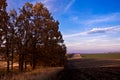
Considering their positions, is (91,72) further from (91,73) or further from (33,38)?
(33,38)

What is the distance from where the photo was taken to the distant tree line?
3672 cm

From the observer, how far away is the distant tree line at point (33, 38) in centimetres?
3672

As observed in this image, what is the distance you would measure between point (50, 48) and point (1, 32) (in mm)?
11441

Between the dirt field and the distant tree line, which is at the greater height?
the distant tree line

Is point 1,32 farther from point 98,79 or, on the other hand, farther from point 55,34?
point 98,79

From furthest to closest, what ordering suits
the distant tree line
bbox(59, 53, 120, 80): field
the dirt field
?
the distant tree line < bbox(59, 53, 120, 80): field < the dirt field

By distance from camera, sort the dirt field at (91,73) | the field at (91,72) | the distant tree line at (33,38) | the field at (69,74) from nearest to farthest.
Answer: the field at (69,74), the dirt field at (91,73), the field at (91,72), the distant tree line at (33,38)

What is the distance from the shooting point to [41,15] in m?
42.2

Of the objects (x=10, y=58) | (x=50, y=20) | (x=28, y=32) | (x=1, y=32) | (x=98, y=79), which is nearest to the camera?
(x=98, y=79)

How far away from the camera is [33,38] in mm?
40781

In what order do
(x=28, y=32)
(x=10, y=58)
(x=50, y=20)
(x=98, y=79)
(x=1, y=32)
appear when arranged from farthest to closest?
(x=50, y=20) < (x=28, y=32) < (x=10, y=58) < (x=1, y=32) < (x=98, y=79)

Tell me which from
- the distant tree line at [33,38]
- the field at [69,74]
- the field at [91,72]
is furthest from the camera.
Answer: the distant tree line at [33,38]

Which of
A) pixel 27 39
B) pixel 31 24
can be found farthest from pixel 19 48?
pixel 31 24

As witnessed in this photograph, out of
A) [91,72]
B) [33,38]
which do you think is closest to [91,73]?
[91,72]
